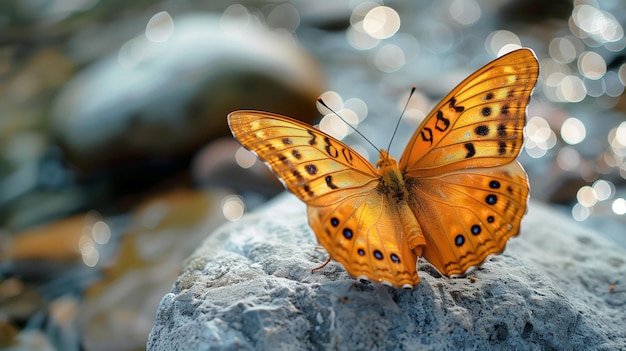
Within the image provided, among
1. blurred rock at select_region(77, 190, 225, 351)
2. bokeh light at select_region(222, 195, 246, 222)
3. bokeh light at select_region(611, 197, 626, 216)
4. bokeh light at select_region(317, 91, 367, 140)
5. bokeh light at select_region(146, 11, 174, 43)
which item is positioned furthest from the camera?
bokeh light at select_region(146, 11, 174, 43)

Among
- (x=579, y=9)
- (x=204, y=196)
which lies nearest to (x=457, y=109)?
(x=204, y=196)

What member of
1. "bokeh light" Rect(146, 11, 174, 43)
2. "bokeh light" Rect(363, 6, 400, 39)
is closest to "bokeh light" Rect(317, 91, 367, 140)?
"bokeh light" Rect(363, 6, 400, 39)

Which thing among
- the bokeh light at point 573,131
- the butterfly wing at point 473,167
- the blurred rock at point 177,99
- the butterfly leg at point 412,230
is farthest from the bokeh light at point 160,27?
the butterfly leg at point 412,230

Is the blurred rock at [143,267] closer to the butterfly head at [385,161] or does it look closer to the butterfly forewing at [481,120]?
the butterfly head at [385,161]

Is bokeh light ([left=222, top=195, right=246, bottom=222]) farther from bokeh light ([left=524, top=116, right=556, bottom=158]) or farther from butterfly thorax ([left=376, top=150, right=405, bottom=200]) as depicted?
butterfly thorax ([left=376, top=150, right=405, bottom=200])

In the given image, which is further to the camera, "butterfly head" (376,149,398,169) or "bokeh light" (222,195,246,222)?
"bokeh light" (222,195,246,222)
